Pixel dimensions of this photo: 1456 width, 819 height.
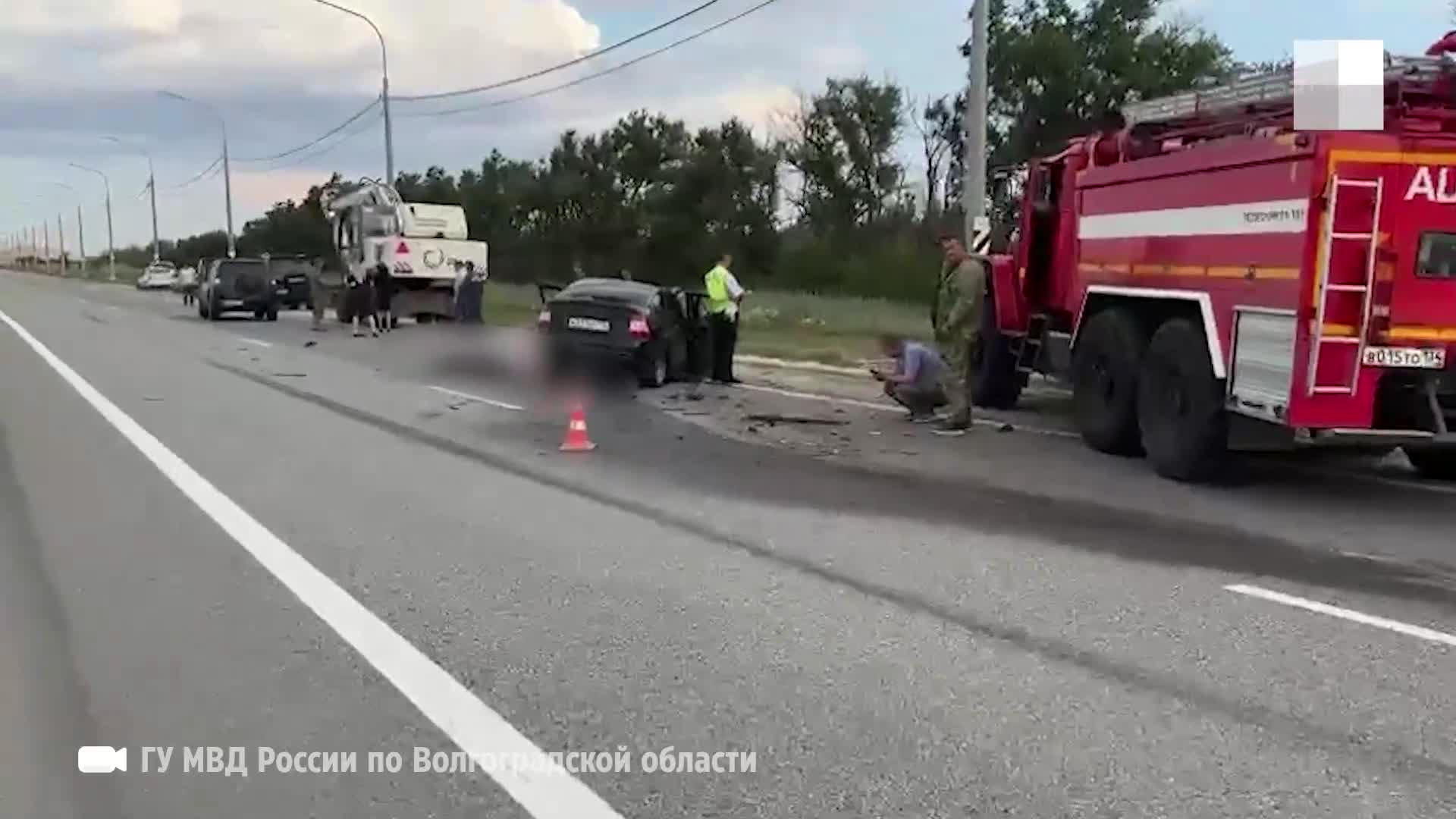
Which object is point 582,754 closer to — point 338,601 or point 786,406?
point 338,601

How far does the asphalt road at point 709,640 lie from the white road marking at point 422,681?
0.02 metres

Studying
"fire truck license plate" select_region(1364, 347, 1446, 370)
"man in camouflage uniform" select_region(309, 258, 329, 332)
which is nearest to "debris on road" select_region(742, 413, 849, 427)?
"fire truck license plate" select_region(1364, 347, 1446, 370)

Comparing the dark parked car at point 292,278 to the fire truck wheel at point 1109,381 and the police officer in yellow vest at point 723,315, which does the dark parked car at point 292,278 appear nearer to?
the police officer in yellow vest at point 723,315

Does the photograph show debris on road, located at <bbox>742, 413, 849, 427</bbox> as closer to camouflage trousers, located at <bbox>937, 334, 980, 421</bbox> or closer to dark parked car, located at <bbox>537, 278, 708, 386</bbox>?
camouflage trousers, located at <bbox>937, 334, 980, 421</bbox>

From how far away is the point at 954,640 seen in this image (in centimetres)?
595

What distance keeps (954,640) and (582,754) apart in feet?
6.31

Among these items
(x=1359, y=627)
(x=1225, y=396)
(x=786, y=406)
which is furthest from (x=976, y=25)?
(x=1359, y=627)

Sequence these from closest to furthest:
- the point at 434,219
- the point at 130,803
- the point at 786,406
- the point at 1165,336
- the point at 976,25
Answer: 1. the point at 130,803
2. the point at 1165,336
3. the point at 786,406
4. the point at 976,25
5. the point at 434,219

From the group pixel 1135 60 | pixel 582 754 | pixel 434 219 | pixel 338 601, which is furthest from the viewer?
pixel 1135 60

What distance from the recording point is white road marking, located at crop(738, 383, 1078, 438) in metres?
13.5

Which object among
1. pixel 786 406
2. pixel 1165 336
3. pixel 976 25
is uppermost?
pixel 976 25

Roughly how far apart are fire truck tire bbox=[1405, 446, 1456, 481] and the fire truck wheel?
2042 mm

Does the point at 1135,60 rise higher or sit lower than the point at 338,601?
higher

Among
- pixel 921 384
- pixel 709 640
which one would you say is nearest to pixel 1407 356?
pixel 709 640
